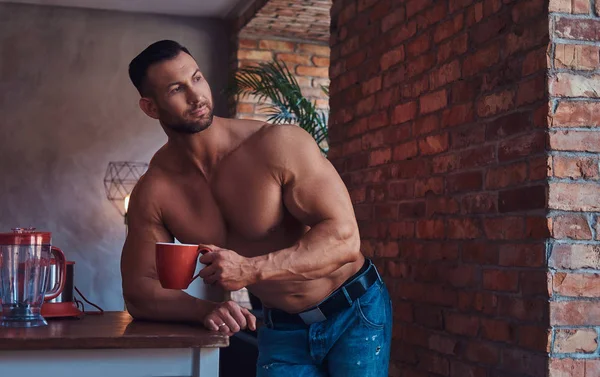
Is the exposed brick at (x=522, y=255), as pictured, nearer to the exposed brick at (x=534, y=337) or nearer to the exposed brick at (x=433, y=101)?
the exposed brick at (x=534, y=337)

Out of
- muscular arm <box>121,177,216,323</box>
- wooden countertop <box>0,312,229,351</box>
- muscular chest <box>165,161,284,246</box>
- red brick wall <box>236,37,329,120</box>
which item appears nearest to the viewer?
wooden countertop <box>0,312,229,351</box>

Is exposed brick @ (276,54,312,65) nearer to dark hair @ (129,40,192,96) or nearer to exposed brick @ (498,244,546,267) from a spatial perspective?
exposed brick @ (498,244,546,267)

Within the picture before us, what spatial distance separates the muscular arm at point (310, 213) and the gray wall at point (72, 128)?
3876 millimetres

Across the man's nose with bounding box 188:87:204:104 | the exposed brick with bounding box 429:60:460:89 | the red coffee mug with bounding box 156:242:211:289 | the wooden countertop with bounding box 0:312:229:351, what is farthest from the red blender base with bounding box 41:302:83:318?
the exposed brick with bounding box 429:60:460:89

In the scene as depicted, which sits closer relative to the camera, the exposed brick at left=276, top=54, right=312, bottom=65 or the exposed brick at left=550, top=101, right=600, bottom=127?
the exposed brick at left=550, top=101, right=600, bottom=127

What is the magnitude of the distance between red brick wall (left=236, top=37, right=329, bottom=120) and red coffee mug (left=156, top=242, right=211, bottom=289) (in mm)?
4014

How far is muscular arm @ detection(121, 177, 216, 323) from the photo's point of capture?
1738mm

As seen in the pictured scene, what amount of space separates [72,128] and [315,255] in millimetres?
4188

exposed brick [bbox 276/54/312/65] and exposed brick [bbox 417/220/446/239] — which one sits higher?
exposed brick [bbox 276/54/312/65]

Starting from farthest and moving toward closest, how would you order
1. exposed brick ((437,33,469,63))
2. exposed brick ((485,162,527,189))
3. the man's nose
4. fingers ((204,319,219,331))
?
exposed brick ((437,33,469,63)), exposed brick ((485,162,527,189)), the man's nose, fingers ((204,319,219,331))

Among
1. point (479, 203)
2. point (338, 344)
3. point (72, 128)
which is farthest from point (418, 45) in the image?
point (72, 128)

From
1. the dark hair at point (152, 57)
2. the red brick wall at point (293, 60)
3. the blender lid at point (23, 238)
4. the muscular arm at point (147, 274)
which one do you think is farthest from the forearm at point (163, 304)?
the red brick wall at point (293, 60)

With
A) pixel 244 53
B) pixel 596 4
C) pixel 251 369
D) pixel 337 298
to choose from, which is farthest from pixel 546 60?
pixel 244 53

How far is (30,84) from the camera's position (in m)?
5.62
